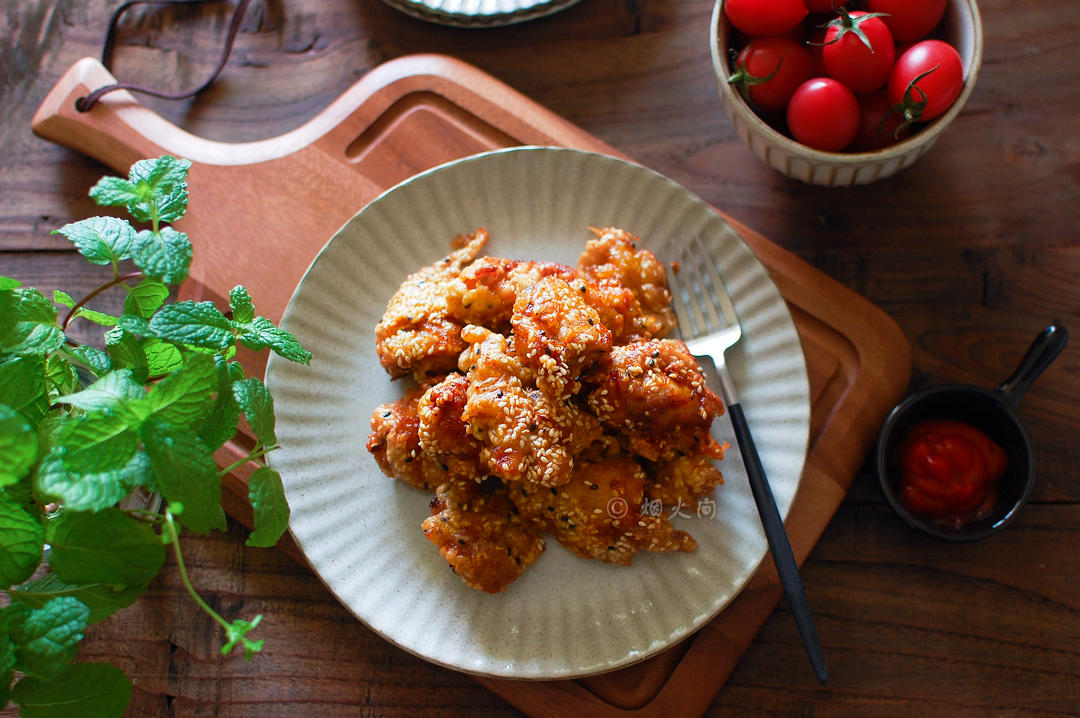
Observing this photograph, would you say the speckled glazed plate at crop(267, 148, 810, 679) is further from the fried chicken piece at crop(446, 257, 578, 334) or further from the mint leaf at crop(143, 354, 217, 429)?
the mint leaf at crop(143, 354, 217, 429)


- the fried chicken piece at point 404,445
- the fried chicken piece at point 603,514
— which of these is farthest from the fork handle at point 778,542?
the fried chicken piece at point 404,445

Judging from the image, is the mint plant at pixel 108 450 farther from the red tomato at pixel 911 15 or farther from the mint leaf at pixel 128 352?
the red tomato at pixel 911 15

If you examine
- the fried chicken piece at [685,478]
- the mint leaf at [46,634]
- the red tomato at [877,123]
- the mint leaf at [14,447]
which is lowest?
the fried chicken piece at [685,478]

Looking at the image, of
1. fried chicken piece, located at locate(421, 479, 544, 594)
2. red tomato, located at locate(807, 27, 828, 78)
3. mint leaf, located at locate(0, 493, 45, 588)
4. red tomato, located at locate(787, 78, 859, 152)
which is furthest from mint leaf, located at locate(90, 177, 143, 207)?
red tomato, located at locate(807, 27, 828, 78)

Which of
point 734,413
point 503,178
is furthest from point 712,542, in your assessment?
point 503,178

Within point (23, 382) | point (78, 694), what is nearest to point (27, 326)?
point (23, 382)

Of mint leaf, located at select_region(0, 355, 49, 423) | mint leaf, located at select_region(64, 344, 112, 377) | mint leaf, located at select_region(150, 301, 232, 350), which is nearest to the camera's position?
mint leaf, located at select_region(0, 355, 49, 423)

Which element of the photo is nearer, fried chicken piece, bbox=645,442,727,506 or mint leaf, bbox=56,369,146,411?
mint leaf, bbox=56,369,146,411
